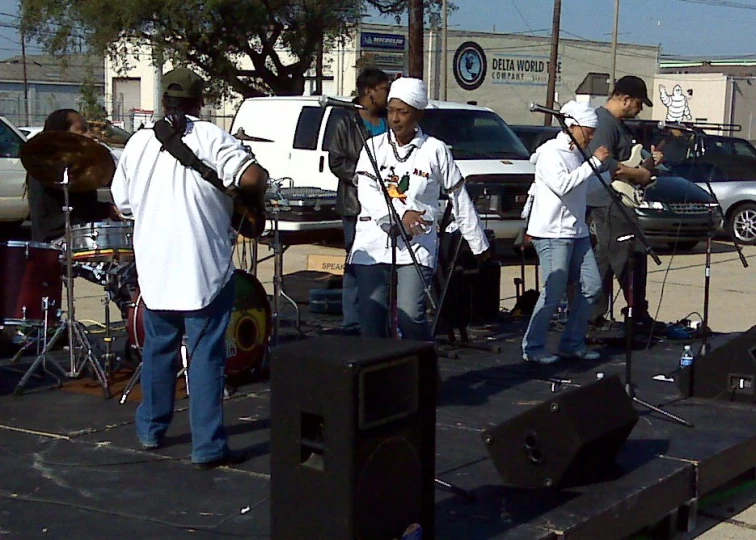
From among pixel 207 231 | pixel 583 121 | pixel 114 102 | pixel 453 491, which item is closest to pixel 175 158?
pixel 207 231

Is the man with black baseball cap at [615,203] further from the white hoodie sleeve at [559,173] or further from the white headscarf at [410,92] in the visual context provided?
the white headscarf at [410,92]

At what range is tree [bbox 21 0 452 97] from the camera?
86.3 ft

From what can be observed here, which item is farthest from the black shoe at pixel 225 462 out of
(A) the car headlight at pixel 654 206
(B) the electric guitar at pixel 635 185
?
(A) the car headlight at pixel 654 206

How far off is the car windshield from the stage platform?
6.96 meters

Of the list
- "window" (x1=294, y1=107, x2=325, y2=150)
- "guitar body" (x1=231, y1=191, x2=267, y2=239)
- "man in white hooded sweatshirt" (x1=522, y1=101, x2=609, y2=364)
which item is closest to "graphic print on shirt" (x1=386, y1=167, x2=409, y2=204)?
"guitar body" (x1=231, y1=191, x2=267, y2=239)

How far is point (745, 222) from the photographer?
55.7ft

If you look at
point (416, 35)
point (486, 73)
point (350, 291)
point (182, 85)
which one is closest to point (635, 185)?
point (350, 291)

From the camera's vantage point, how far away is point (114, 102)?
45.8 meters

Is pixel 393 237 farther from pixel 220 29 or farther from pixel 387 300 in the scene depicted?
pixel 220 29

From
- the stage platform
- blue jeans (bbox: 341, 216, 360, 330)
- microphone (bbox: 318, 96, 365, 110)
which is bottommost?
the stage platform

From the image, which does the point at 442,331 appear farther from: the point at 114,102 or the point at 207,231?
the point at 114,102

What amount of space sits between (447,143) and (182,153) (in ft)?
29.5

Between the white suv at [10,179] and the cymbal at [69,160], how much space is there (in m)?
9.00

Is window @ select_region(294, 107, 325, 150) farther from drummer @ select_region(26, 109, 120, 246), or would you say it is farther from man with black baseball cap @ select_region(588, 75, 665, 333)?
drummer @ select_region(26, 109, 120, 246)
